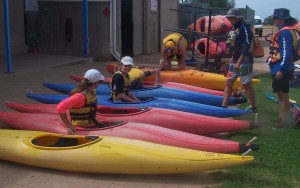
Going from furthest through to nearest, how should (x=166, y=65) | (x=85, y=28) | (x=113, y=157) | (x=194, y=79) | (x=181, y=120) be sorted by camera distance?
1. (x=85, y=28)
2. (x=166, y=65)
3. (x=194, y=79)
4. (x=181, y=120)
5. (x=113, y=157)

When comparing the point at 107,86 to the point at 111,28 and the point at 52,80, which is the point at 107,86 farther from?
the point at 111,28

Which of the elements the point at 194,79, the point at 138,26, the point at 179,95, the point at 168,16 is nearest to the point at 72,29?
the point at 138,26

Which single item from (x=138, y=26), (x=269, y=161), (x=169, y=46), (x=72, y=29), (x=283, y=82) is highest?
(x=138, y=26)

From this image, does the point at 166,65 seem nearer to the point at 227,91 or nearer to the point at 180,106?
the point at 227,91

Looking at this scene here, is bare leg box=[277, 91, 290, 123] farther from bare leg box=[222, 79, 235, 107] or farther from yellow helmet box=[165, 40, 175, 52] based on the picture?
yellow helmet box=[165, 40, 175, 52]

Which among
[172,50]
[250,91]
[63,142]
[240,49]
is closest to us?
[63,142]

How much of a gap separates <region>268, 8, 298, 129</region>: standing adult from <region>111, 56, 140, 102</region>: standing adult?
6.88ft

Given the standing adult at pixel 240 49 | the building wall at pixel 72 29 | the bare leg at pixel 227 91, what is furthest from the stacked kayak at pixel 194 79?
the building wall at pixel 72 29

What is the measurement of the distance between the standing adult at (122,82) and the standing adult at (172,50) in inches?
132

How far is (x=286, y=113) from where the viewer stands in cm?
655

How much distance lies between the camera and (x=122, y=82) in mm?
6453

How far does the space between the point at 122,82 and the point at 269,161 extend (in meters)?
2.46

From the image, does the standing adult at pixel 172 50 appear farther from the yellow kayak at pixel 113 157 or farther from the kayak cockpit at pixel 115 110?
the yellow kayak at pixel 113 157

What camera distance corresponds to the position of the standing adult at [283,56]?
6141 mm
